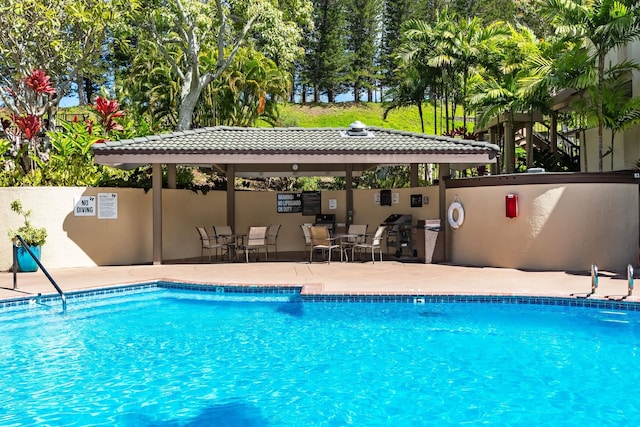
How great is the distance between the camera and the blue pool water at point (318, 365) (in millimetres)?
4664

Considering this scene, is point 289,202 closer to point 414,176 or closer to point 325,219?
point 325,219

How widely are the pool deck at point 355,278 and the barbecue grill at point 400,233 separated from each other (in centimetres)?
148

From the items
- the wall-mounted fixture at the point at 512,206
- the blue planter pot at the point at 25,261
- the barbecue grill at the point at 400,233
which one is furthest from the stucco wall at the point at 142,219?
the wall-mounted fixture at the point at 512,206

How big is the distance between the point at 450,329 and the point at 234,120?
17.4 m

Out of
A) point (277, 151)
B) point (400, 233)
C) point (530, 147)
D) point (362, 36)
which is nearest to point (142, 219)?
point (277, 151)

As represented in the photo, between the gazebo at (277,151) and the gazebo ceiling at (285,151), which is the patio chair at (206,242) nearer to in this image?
the gazebo at (277,151)

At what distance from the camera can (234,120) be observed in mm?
22719

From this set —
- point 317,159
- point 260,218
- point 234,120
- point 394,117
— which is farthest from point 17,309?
point 394,117

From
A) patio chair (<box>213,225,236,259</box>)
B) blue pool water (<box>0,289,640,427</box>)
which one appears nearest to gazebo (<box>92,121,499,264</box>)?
patio chair (<box>213,225,236,259</box>)

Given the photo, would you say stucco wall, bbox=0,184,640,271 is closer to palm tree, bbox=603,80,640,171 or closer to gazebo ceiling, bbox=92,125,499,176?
gazebo ceiling, bbox=92,125,499,176

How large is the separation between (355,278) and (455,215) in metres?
3.66

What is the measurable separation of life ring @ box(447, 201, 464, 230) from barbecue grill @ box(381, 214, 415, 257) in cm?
182

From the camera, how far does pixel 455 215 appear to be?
12562 mm

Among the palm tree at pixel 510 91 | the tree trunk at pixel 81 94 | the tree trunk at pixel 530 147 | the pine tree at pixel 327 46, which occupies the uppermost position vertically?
the pine tree at pixel 327 46
